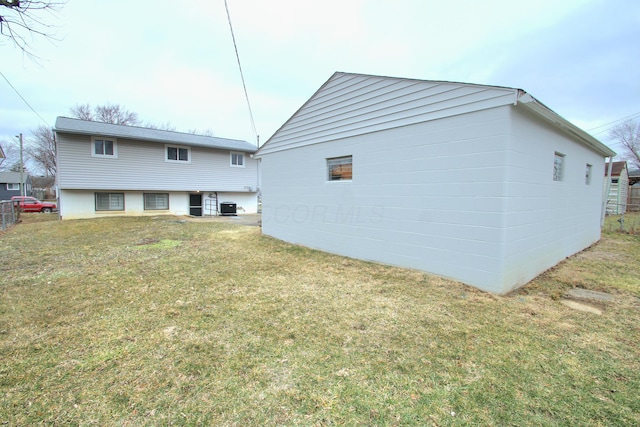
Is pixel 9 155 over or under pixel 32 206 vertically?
over

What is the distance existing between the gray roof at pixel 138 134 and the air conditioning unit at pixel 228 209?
354 cm

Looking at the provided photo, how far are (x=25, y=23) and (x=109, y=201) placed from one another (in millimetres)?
12667

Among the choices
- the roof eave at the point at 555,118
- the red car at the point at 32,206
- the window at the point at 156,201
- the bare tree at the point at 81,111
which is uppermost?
the bare tree at the point at 81,111

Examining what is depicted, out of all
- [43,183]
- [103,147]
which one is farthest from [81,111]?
[103,147]

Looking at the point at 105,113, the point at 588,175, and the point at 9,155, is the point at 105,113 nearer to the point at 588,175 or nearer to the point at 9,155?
the point at 9,155

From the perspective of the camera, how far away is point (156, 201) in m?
16.2

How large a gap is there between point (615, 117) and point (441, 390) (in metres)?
37.3

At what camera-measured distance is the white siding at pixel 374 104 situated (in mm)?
4279

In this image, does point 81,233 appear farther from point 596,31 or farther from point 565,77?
point 565,77

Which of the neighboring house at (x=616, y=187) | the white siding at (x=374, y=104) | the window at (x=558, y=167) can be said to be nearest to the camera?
the white siding at (x=374, y=104)

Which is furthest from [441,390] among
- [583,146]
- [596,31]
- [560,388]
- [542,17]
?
[596,31]

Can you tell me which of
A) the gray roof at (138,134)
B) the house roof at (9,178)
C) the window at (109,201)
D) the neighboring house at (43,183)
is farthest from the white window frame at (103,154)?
the neighboring house at (43,183)

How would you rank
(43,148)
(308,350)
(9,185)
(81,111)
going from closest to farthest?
(308,350) → (81,111) → (9,185) → (43,148)

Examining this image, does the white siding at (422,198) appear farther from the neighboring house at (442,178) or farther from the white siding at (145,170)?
the white siding at (145,170)
